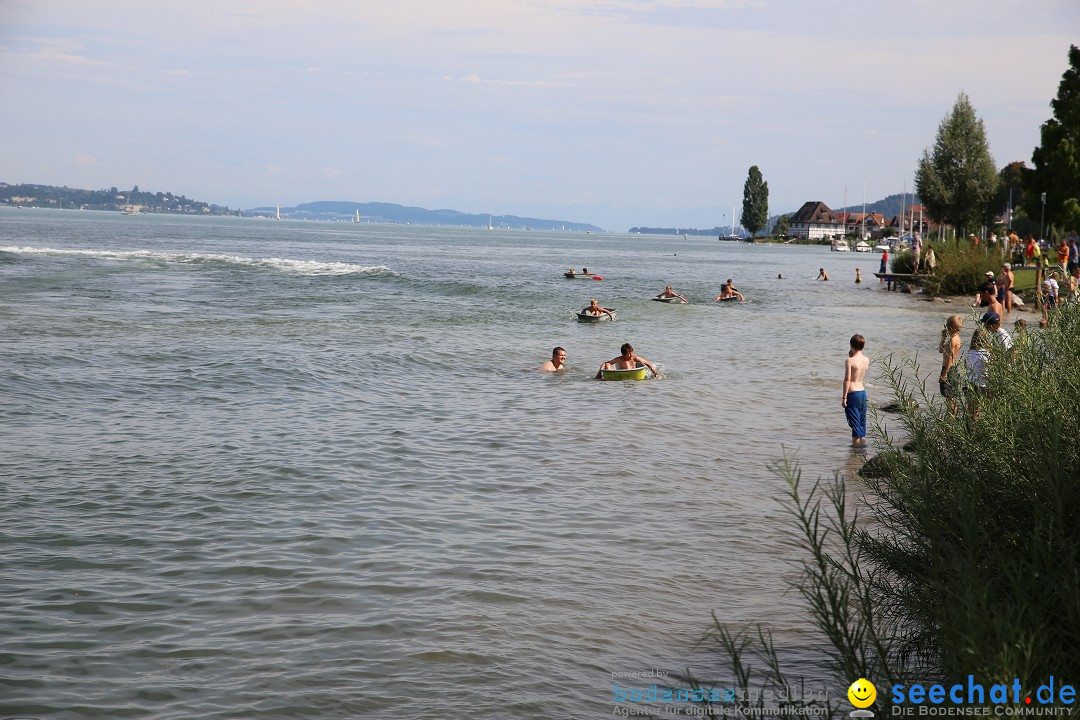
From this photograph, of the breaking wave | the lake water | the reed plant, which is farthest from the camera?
the breaking wave

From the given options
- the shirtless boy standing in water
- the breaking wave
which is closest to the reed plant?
the shirtless boy standing in water

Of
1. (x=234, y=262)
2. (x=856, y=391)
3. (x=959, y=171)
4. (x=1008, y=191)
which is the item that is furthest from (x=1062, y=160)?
(x=1008, y=191)

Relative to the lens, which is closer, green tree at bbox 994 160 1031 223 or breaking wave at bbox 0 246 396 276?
breaking wave at bbox 0 246 396 276

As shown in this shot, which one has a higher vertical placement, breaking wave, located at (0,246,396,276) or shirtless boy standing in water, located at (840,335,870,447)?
breaking wave, located at (0,246,396,276)

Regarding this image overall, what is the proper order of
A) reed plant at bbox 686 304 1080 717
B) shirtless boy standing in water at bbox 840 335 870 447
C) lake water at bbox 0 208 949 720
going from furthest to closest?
shirtless boy standing in water at bbox 840 335 870 447, lake water at bbox 0 208 949 720, reed plant at bbox 686 304 1080 717

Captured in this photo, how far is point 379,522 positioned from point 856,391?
677 cm

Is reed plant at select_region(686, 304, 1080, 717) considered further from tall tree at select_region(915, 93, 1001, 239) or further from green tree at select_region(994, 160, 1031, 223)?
green tree at select_region(994, 160, 1031, 223)

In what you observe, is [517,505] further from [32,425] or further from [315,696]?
[32,425]

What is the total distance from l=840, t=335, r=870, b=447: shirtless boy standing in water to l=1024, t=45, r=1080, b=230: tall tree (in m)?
40.7

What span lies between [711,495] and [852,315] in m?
27.7

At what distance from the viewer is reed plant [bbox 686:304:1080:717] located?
3.54 m

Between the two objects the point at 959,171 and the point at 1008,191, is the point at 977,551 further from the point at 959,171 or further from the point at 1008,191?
the point at 1008,191

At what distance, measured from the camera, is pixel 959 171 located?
6806 cm

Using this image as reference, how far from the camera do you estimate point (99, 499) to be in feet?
33.9
